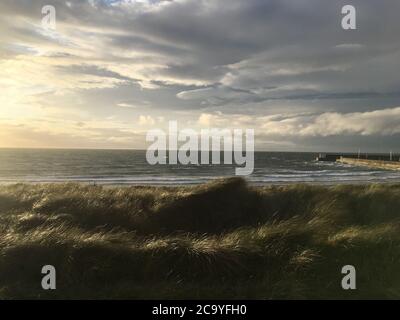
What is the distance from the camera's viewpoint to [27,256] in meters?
8.75

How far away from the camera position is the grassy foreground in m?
7.67

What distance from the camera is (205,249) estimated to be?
28.6 ft

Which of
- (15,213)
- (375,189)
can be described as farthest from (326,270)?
(15,213)

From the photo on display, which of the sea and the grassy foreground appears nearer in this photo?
the grassy foreground

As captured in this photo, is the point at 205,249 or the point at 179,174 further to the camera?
the point at 179,174

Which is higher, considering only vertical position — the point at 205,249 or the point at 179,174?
the point at 179,174

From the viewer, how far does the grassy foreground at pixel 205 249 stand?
767 centimetres

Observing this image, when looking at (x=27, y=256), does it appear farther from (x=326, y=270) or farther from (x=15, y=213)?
(x=326, y=270)

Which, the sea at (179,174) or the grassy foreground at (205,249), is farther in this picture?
the sea at (179,174)
